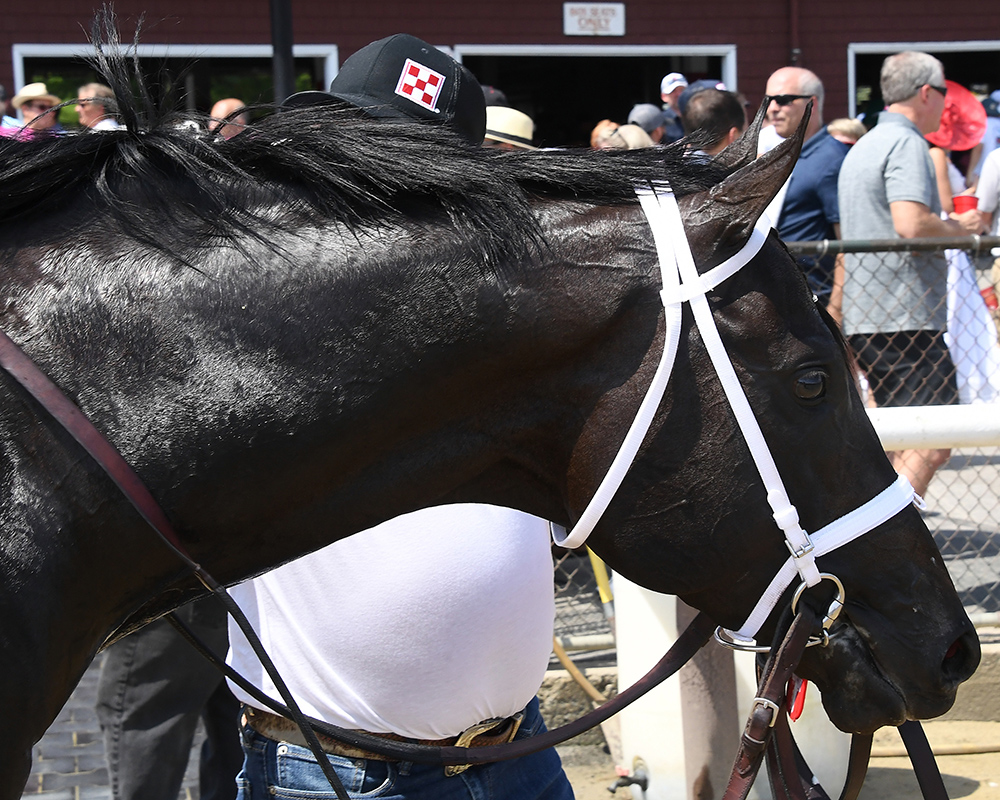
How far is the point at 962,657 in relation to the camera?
1747 mm

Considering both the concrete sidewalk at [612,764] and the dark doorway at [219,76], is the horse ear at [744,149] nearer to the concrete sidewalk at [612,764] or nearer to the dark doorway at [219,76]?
the concrete sidewalk at [612,764]

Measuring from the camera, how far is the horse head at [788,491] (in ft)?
5.16

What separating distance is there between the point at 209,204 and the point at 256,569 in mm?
509

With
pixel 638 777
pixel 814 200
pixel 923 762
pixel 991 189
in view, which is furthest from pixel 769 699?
pixel 991 189

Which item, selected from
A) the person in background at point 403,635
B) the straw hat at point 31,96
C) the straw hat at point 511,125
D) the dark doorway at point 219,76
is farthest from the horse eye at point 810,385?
the dark doorway at point 219,76

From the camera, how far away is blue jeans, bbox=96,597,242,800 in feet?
10.2

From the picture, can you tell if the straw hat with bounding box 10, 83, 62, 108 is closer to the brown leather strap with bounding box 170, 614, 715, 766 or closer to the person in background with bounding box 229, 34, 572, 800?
the person in background with bounding box 229, 34, 572, 800

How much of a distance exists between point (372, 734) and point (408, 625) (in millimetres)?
218

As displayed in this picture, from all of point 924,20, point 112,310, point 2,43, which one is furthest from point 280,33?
point 924,20

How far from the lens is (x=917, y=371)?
5.11 meters

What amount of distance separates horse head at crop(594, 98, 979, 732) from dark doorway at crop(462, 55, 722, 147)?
12018 millimetres

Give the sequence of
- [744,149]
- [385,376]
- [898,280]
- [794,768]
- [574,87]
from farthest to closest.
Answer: [574,87] < [898,280] < [794,768] < [744,149] < [385,376]

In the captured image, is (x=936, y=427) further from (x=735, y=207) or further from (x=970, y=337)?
(x=735, y=207)

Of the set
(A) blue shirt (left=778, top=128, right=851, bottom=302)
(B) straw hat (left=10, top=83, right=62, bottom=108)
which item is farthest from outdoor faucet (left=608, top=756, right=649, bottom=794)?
(B) straw hat (left=10, top=83, right=62, bottom=108)
